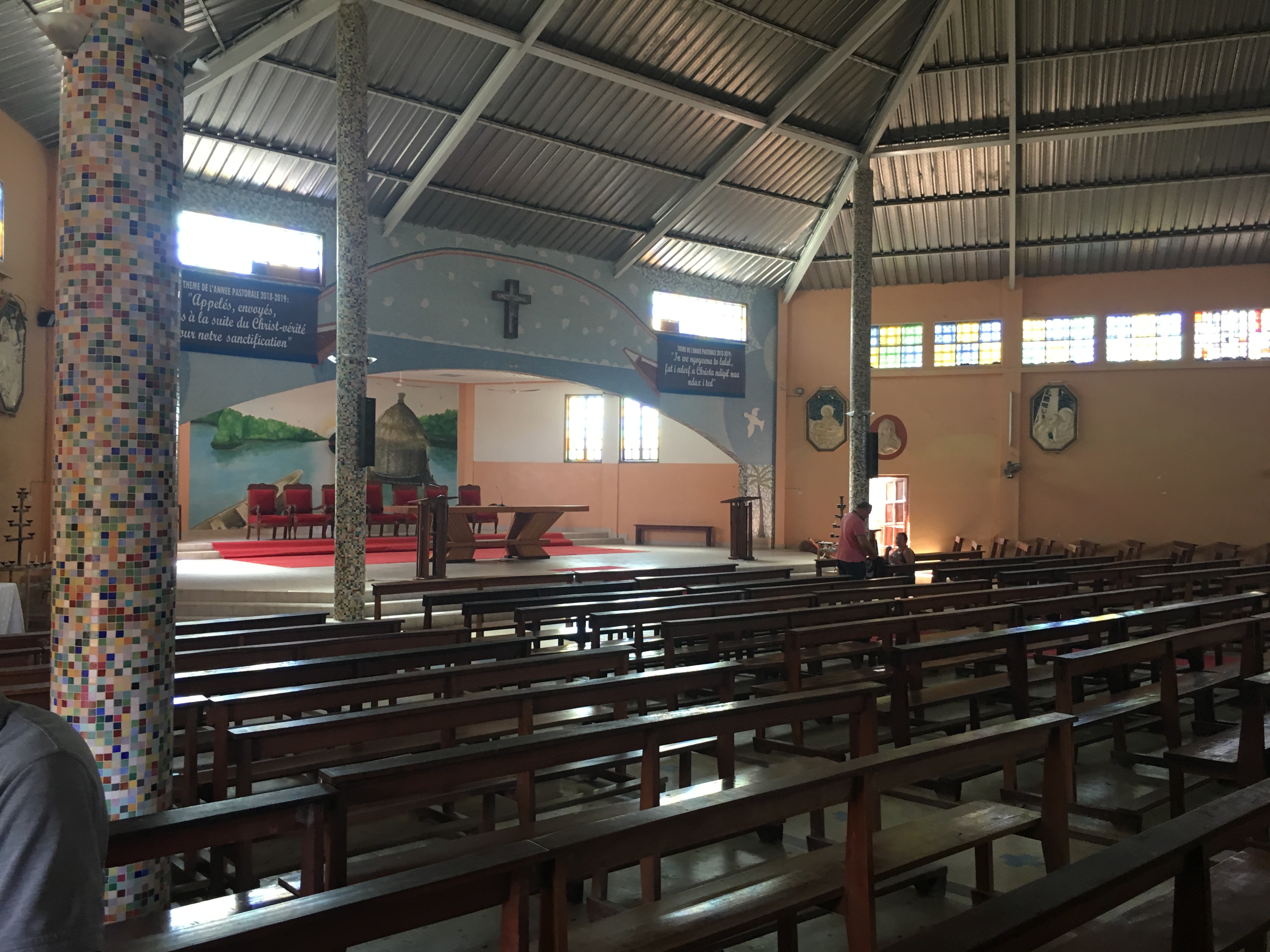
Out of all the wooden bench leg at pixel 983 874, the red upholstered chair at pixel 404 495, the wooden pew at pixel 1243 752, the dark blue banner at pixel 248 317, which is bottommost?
the wooden bench leg at pixel 983 874

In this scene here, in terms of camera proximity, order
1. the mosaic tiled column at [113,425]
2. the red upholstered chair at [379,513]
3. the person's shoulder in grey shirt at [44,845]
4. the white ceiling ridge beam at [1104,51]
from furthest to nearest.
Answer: the red upholstered chair at [379,513], the white ceiling ridge beam at [1104,51], the mosaic tiled column at [113,425], the person's shoulder in grey shirt at [44,845]

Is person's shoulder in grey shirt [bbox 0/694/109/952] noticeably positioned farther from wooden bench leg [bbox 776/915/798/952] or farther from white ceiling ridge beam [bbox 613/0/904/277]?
white ceiling ridge beam [bbox 613/0/904/277]

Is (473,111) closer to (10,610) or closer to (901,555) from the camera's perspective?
(10,610)

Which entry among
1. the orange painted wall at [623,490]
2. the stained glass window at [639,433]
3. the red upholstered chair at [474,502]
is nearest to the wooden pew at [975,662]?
the red upholstered chair at [474,502]

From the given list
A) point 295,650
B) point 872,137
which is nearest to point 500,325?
point 872,137

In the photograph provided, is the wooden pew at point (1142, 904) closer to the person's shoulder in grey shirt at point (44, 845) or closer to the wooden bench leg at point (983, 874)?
the wooden bench leg at point (983, 874)

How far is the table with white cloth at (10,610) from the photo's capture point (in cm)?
775

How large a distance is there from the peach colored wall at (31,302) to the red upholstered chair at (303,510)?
6.40 metres

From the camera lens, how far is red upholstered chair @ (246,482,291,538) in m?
17.9

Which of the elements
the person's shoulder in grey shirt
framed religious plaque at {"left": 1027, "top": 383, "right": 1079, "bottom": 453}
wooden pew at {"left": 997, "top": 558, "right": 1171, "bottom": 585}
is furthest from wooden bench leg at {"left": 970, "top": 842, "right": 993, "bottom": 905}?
framed religious plaque at {"left": 1027, "top": 383, "right": 1079, "bottom": 453}

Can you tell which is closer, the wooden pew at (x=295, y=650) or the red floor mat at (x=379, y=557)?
the wooden pew at (x=295, y=650)

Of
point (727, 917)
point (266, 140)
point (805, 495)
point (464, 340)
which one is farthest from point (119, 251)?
point (805, 495)

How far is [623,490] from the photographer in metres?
21.1

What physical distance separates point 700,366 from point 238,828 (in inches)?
622
